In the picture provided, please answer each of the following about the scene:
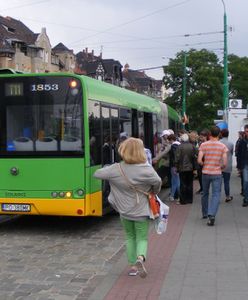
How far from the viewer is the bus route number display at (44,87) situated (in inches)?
390

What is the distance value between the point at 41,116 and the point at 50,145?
0.54 metres

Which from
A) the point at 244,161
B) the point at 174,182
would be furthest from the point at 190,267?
the point at 174,182

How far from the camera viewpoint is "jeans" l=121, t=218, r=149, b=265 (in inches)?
263

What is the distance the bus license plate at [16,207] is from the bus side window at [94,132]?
52.2 inches

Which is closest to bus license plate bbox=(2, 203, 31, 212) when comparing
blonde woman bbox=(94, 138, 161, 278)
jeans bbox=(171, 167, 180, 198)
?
blonde woman bbox=(94, 138, 161, 278)

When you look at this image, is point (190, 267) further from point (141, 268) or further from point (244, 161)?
point (244, 161)

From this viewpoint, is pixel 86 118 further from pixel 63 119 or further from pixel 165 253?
pixel 165 253

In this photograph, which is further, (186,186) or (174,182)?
(174,182)

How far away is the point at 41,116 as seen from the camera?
9.96 meters

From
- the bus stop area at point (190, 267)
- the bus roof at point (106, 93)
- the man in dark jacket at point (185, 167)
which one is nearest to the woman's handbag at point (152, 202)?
the bus stop area at point (190, 267)

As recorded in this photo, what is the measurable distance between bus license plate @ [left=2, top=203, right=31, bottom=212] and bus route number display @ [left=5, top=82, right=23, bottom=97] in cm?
191

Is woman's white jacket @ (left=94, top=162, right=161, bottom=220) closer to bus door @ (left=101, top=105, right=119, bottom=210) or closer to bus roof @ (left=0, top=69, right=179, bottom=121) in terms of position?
bus roof @ (left=0, top=69, right=179, bottom=121)

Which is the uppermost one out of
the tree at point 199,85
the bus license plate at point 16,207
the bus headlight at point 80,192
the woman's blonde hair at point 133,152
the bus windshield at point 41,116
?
the tree at point 199,85

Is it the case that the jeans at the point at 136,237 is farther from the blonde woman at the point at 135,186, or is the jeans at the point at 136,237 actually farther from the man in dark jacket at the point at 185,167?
the man in dark jacket at the point at 185,167
